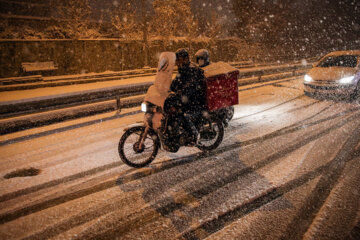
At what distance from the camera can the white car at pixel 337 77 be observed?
7953 mm

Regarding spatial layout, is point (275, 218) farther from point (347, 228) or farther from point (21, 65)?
point (21, 65)

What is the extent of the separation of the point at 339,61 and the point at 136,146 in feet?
30.8

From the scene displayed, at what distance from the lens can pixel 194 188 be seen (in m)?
3.37

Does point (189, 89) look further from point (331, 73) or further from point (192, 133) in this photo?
point (331, 73)

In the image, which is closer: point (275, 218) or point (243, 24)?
point (275, 218)

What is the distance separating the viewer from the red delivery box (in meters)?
4.36

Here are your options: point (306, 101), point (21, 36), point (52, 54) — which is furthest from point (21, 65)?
point (306, 101)

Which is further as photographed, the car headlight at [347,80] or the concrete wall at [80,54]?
the concrete wall at [80,54]

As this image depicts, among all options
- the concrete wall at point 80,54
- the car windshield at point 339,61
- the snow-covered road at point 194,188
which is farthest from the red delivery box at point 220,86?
the concrete wall at point 80,54

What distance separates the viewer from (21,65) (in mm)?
19375

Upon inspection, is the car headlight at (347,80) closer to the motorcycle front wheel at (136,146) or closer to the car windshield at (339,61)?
the car windshield at (339,61)

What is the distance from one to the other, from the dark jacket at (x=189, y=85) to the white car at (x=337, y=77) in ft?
20.9

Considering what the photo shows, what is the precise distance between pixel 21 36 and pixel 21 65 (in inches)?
371

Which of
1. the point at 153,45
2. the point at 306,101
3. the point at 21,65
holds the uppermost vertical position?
the point at 153,45
